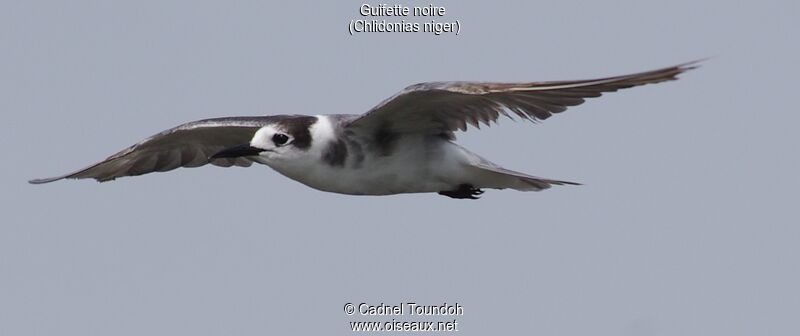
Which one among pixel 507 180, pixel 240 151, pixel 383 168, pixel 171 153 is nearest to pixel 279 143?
pixel 240 151

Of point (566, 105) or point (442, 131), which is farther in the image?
point (442, 131)

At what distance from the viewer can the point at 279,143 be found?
15883 mm

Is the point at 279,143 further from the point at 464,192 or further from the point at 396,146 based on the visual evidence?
the point at 464,192

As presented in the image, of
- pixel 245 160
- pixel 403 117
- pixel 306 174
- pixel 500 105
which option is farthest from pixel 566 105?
pixel 245 160

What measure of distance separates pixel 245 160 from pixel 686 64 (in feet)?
21.7

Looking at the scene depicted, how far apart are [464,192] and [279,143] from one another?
1889mm

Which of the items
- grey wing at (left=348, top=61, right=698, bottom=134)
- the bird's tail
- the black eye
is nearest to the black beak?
the black eye

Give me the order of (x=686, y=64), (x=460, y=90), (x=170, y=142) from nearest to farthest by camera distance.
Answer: (x=686, y=64), (x=460, y=90), (x=170, y=142)

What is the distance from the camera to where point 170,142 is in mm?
17844

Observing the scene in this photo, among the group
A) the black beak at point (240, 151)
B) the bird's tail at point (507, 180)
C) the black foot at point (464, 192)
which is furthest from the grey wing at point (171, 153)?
the bird's tail at point (507, 180)

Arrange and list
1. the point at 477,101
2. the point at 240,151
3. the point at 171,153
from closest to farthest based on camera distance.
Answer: the point at 477,101 → the point at 240,151 → the point at 171,153

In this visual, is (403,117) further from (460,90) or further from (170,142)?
(170,142)

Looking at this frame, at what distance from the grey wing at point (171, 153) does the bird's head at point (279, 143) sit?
1.07 metres

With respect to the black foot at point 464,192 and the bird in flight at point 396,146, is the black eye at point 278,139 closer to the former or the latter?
the bird in flight at point 396,146
